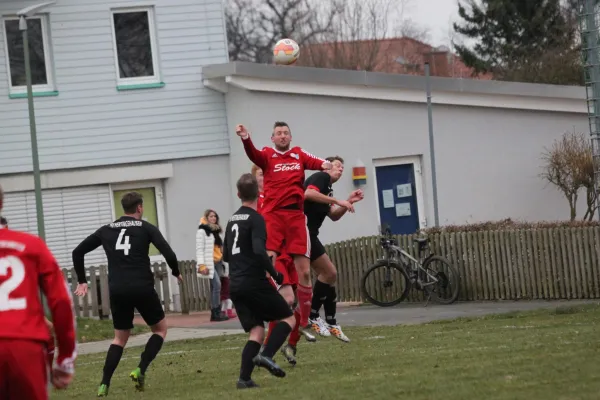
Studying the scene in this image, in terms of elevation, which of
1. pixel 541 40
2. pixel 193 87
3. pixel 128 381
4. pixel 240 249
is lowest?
pixel 128 381

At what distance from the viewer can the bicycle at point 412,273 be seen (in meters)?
20.8

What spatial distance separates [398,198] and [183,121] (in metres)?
4.93

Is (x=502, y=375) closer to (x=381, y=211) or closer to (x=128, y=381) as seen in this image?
(x=128, y=381)

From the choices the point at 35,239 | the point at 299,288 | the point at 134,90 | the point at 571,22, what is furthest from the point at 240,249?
the point at 571,22

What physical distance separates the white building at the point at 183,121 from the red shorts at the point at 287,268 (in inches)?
512

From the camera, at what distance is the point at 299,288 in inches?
495

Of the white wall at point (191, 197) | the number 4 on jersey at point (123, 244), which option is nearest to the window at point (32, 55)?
the white wall at point (191, 197)

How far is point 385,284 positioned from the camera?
835 inches

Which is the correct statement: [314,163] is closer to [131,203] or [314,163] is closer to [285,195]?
[285,195]

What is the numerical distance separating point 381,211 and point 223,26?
5.29 metres

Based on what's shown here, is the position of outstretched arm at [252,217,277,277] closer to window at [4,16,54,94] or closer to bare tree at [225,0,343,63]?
window at [4,16,54,94]

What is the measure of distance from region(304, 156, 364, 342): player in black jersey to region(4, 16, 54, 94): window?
43.7ft

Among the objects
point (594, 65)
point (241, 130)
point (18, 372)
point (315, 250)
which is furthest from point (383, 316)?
point (18, 372)

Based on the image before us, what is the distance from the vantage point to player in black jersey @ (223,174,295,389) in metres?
10.2
